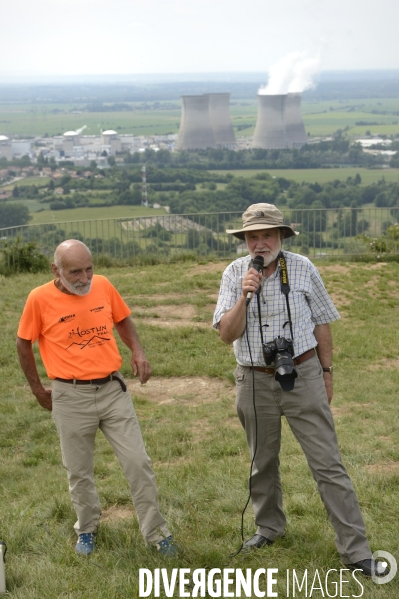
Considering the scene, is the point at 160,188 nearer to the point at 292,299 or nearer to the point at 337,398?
the point at 337,398

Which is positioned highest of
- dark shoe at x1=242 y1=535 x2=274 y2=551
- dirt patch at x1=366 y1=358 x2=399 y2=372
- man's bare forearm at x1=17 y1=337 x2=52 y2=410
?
man's bare forearm at x1=17 y1=337 x2=52 y2=410

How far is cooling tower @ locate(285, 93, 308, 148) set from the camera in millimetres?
52781

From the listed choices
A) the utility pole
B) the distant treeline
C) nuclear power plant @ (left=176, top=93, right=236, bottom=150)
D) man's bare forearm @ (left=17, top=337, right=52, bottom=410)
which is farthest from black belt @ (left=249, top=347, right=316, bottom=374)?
the distant treeline

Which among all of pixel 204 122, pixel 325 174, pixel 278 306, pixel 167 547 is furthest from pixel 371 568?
pixel 325 174

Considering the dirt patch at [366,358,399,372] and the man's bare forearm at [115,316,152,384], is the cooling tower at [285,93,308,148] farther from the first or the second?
the man's bare forearm at [115,316,152,384]

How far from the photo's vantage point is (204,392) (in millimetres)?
8281

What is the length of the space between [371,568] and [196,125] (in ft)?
174

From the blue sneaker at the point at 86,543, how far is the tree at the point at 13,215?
3070cm

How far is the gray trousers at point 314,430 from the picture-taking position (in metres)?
3.97

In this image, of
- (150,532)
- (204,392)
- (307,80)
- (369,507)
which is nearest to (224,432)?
(204,392)

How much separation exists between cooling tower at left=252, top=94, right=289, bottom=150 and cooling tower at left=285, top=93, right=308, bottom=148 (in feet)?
1.41

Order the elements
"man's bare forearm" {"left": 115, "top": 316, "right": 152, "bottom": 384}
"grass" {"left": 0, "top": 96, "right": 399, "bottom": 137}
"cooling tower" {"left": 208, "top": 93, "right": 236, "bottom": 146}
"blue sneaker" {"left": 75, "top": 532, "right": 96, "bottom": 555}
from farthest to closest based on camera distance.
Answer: "grass" {"left": 0, "top": 96, "right": 399, "bottom": 137}
"cooling tower" {"left": 208, "top": 93, "right": 236, "bottom": 146}
"man's bare forearm" {"left": 115, "top": 316, "right": 152, "bottom": 384}
"blue sneaker" {"left": 75, "top": 532, "right": 96, "bottom": 555}

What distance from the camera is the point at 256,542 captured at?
14.3ft

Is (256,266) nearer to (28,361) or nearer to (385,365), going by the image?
(28,361)
